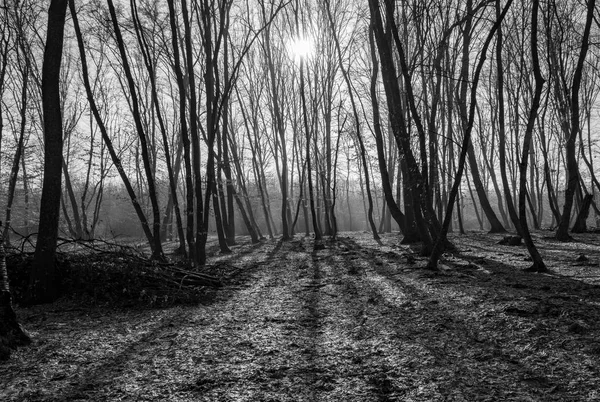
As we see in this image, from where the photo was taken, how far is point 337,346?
2795 millimetres

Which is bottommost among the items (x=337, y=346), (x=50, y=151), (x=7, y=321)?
(x=337, y=346)

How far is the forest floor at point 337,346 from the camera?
2088 mm

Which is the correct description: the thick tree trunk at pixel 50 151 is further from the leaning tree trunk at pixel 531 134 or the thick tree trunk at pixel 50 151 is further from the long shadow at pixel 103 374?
the leaning tree trunk at pixel 531 134

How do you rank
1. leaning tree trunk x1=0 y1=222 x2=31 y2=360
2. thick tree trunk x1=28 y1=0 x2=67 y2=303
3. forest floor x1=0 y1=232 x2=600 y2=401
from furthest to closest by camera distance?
thick tree trunk x1=28 y1=0 x2=67 y2=303 < leaning tree trunk x1=0 y1=222 x2=31 y2=360 < forest floor x1=0 y1=232 x2=600 y2=401

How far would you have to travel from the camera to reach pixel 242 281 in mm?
6062

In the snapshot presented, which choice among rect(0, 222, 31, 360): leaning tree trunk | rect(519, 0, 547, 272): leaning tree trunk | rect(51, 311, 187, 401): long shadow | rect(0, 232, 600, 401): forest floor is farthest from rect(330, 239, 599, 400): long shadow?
rect(0, 222, 31, 360): leaning tree trunk

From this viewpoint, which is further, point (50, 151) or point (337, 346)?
point (50, 151)

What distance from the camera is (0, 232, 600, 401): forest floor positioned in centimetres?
209

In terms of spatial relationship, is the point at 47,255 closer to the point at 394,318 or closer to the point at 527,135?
the point at 394,318

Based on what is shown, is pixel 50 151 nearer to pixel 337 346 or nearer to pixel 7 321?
pixel 7 321

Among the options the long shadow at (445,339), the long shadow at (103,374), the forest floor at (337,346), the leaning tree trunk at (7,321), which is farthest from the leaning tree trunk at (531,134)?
the leaning tree trunk at (7,321)

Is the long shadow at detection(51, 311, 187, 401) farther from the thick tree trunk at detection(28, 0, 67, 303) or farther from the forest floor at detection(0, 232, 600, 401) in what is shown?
the thick tree trunk at detection(28, 0, 67, 303)

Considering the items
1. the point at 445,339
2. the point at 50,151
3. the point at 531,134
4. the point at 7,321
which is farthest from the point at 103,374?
the point at 531,134

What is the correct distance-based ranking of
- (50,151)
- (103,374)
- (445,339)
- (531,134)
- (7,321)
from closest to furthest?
1. (103,374)
2. (445,339)
3. (7,321)
4. (50,151)
5. (531,134)
